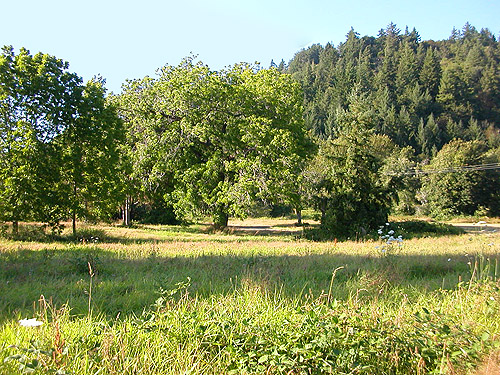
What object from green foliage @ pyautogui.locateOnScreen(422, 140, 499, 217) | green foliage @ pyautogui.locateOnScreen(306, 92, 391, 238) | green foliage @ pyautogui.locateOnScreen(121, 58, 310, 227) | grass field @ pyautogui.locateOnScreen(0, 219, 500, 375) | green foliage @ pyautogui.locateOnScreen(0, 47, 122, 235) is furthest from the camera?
green foliage @ pyautogui.locateOnScreen(422, 140, 499, 217)

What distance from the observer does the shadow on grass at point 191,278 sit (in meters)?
5.63

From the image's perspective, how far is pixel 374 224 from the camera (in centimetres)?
2581

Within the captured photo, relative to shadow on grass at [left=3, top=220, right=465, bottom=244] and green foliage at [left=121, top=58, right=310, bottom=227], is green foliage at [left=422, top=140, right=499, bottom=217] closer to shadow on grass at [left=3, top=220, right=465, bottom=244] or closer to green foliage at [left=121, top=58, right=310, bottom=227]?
shadow on grass at [left=3, top=220, right=465, bottom=244]

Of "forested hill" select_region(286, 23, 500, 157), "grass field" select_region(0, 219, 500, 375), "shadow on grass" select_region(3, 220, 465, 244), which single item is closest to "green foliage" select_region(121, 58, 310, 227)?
"shadow on grass" select_region(3, 220, 465, 244)

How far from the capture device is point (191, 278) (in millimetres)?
7316

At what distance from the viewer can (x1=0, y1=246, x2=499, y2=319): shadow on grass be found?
5629mm

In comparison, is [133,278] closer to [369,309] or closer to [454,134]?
[369,309]

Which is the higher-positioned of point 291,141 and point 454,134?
point 454,134

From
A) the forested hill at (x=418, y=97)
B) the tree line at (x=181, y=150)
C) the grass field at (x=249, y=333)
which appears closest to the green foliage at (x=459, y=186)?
the forested hill at (x=418, y=97)

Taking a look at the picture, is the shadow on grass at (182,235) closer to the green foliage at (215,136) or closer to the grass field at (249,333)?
the green foliage at (215,136)

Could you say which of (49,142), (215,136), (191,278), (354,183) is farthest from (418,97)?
(191,278)

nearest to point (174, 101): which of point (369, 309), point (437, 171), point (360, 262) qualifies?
point (360, 262)

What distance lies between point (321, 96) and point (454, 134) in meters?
38.1

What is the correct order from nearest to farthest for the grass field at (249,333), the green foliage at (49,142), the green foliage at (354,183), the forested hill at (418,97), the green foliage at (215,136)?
the grass field at (249,333) < the green foliage at (49,142) < the green foliage at (354,183) < the green foliage at (215,136) < the forested hill at (418,97)
